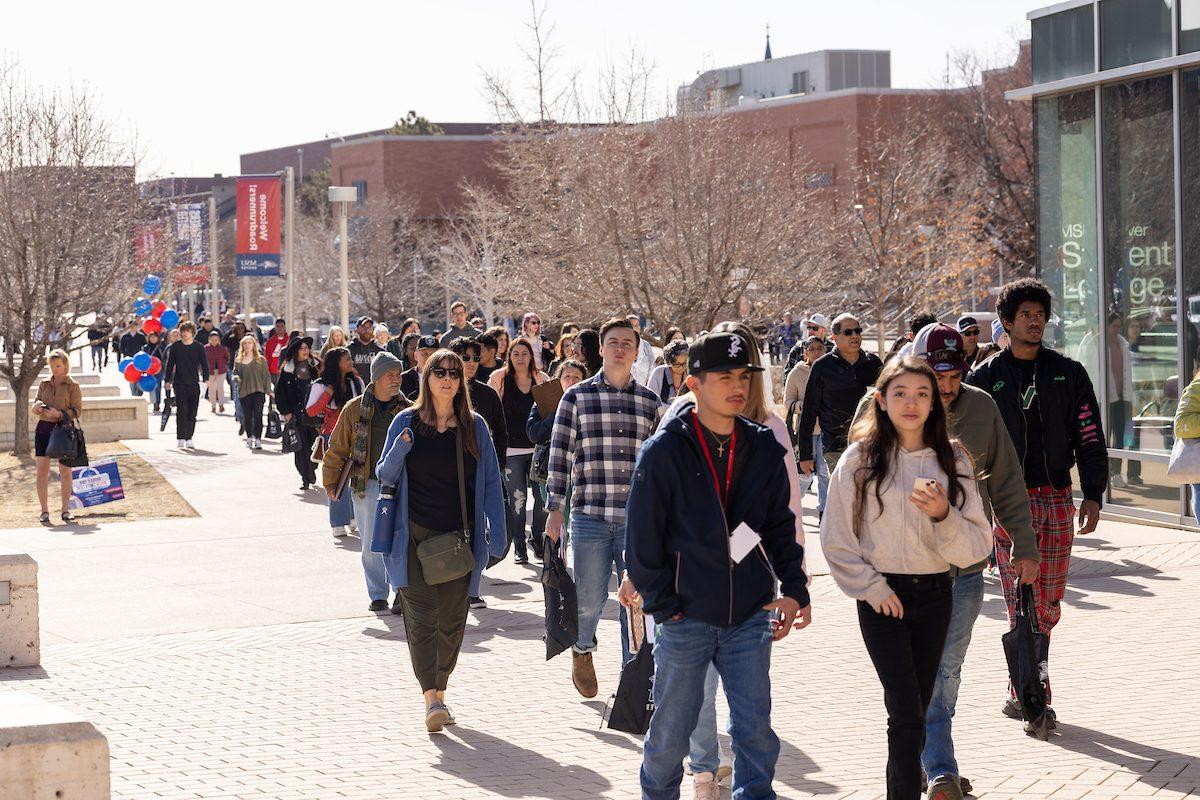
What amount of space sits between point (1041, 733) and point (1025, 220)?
4322 centimetres

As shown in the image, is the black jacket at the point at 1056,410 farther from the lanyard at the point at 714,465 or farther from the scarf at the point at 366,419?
the scarf at the point at 366,419

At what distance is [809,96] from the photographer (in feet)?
232

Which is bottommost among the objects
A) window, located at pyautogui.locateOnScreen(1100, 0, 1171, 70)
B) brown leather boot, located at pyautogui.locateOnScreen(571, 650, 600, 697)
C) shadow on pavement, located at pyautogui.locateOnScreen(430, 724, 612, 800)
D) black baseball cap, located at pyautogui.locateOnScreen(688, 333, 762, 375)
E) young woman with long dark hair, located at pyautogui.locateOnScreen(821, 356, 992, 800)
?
shadow on pavement, located at pyautogui.locateOnScreen(430, 724, 612, 800)

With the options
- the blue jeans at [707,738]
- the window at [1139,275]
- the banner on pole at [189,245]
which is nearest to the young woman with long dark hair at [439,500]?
the blue jeans at [707,738]

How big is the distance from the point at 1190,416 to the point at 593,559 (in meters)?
3.12

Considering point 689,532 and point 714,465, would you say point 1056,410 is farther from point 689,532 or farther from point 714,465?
point 689,532

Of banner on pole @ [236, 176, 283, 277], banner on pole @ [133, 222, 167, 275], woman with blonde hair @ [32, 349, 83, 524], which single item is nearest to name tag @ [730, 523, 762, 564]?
woman with blonde hair @ [32, 349, 83, 524]

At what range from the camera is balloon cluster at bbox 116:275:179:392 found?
30797 mm

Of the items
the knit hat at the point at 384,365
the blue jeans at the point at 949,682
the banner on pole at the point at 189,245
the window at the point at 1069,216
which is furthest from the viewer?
the banner on pole at the point at 189,245

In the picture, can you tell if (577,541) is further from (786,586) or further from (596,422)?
(786,586)

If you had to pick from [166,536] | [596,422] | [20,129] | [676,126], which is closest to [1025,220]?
[676,126]

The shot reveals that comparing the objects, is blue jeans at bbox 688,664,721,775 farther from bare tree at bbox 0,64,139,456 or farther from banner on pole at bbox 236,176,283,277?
banner on pole at bbox 236,176,283,277

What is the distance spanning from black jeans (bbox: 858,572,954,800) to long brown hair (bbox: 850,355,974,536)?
0.28 metres

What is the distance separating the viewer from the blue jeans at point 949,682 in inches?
236
